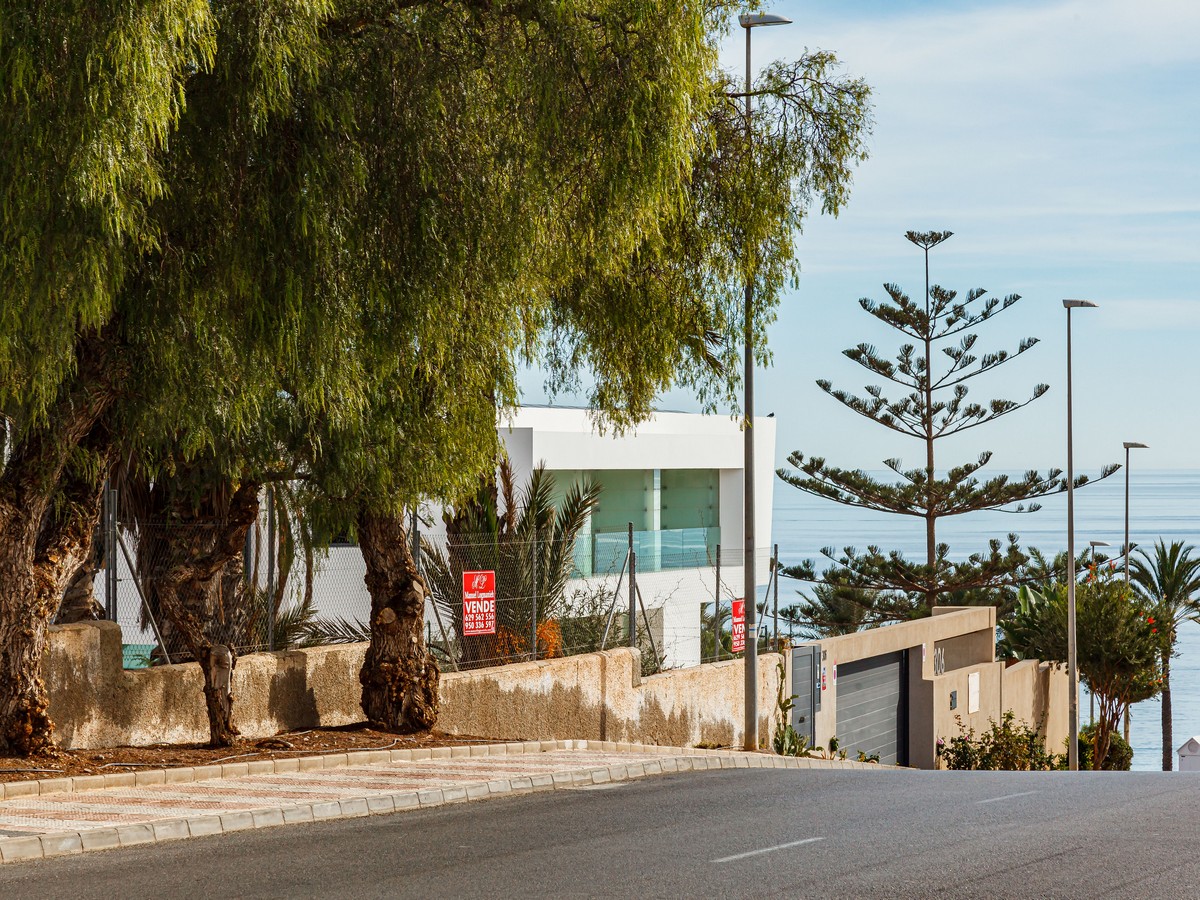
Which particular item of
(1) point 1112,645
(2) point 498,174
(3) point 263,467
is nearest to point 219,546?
(3) point 263,467

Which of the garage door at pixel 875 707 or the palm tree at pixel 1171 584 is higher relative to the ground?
the palm tree at pixel 1171 584

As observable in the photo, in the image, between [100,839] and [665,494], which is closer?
[100,839]

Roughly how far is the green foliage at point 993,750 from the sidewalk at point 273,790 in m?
17.4

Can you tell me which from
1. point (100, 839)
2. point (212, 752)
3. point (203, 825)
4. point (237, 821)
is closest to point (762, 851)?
point (237, 821)

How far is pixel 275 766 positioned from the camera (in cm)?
1323

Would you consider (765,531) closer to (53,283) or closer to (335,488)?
(335,488)

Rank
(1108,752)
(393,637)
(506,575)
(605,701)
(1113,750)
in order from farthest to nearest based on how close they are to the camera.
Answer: (1113,750), (1108,752), (605,701), (506,575), (393,637)

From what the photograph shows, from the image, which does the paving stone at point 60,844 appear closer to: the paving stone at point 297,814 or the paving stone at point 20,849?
the paving stone at point 20,849

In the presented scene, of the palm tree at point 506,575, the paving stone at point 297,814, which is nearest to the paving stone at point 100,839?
the paving stone at point 297,814

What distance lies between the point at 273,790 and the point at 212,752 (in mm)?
1587

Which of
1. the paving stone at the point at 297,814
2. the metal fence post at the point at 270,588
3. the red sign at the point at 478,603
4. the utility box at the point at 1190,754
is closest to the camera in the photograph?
the paving stone at the point at 297,814

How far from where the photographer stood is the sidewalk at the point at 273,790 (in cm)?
1001

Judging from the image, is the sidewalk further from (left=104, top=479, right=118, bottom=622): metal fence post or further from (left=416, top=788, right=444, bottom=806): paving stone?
(left=104, top=479, right=118, bottom=622): metal fence post

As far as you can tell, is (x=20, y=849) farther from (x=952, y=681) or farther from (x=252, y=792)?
(x=952, y=681)
